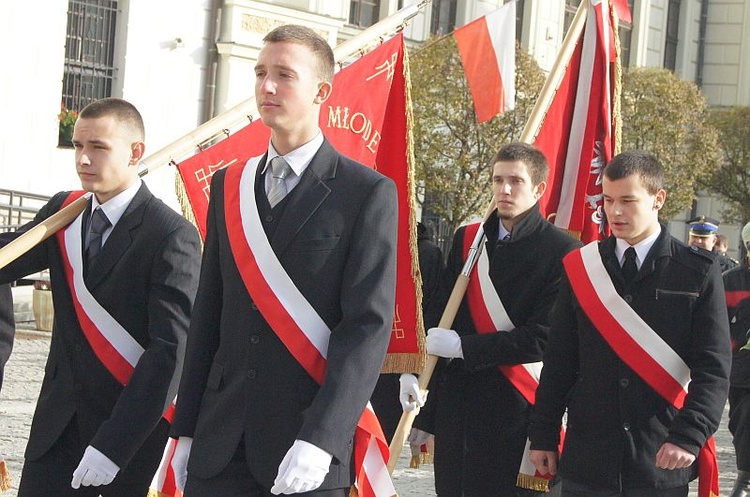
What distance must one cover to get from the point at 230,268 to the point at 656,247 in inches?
69.9

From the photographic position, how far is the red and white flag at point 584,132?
255 inches

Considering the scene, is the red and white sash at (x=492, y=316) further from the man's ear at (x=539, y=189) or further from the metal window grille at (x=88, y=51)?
the metal window grille at (x=88, y=51)

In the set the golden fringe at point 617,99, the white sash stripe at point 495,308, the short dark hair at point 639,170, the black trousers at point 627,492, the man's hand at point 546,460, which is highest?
the golden fringe at point 617,99

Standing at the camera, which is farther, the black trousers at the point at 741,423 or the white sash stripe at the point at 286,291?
the black trousers at the point at 741,423

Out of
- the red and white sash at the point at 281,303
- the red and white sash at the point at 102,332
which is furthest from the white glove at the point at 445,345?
the red and white sash at the point at 281,303

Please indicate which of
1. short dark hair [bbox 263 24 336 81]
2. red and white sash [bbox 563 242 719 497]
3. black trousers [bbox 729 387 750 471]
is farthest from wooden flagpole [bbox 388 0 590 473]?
black trousers [bbox 729 387 750 471]

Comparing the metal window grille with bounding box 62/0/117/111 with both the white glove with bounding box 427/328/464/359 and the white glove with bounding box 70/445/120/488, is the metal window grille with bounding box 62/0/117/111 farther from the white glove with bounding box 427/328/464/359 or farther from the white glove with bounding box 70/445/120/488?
the white glove with bounding box 70/445/120/488

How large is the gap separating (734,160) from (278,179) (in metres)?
27.5

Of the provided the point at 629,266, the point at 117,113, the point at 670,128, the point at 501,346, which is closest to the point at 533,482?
the point at 501,346

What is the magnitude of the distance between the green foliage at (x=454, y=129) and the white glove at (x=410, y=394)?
15813 mm

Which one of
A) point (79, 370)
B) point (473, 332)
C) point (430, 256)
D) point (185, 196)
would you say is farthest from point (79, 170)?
point (430, 256)

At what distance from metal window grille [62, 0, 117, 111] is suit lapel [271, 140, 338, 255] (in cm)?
1538

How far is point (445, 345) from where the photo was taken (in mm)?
5430

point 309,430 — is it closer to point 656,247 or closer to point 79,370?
point 79,370
